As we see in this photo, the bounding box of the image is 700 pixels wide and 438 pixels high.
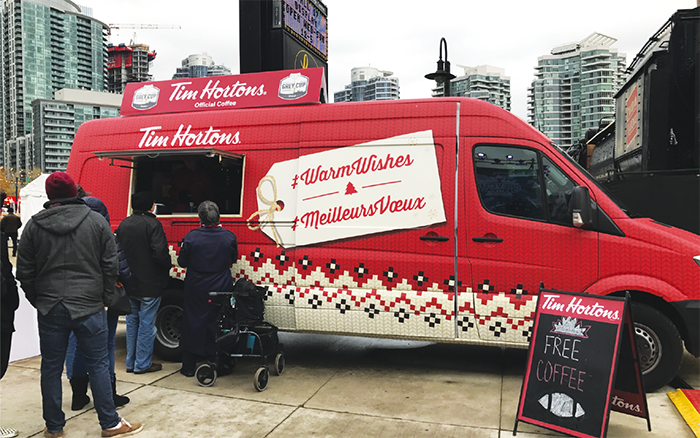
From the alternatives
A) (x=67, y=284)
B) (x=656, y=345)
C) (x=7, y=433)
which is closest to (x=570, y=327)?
(x=656, y=345)

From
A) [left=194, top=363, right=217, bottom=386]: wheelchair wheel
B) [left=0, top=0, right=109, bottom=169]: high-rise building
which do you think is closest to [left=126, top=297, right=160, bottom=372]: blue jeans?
[left=194, top=363, right=217, bottom=386]: wheelchair wheel

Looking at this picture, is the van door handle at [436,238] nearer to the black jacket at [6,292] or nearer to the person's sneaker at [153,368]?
the person's sneaker at [153,368]

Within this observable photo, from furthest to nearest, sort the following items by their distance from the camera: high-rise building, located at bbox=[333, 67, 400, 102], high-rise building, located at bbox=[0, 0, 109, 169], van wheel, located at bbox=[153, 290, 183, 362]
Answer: high-rise building, located at bbox=[0, 0, 109, 169], high-rise building, located at bbox=[333, 67, 400, 102], van wheel, located at bbox=[153, 290, 183, 362]

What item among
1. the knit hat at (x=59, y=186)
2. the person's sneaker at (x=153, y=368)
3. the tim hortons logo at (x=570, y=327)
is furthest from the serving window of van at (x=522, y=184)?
the person's sneaker at (x=153, y=368)

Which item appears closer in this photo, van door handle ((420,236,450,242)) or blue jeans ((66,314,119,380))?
blue jeans ((66,314,119,380))

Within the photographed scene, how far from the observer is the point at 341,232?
525cm

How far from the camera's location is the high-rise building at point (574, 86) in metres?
47.8

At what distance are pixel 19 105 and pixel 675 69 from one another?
116000 millimetres

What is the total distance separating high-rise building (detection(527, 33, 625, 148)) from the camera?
157ft

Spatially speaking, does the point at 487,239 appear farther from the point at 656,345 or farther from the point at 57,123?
the point at 57,123

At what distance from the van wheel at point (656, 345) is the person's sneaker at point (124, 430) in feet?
13.7

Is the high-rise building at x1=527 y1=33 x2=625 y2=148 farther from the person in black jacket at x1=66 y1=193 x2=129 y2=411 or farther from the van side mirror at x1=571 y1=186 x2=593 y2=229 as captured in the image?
the person in black jacket at x1=66 y1=193 x2=129 y2=411

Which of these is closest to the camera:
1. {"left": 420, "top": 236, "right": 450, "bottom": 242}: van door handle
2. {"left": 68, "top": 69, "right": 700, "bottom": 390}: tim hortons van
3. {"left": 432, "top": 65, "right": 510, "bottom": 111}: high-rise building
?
{"left": 68, "top": 69, "right": 700, "bottom": 390}: tim hortons van

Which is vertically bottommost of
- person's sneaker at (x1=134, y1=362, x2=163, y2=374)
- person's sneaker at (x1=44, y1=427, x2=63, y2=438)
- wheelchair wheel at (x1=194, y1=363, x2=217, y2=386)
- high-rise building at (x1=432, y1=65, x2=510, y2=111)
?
person's sneaker at (x1=134, y1=362, x2=163, y2=374)
